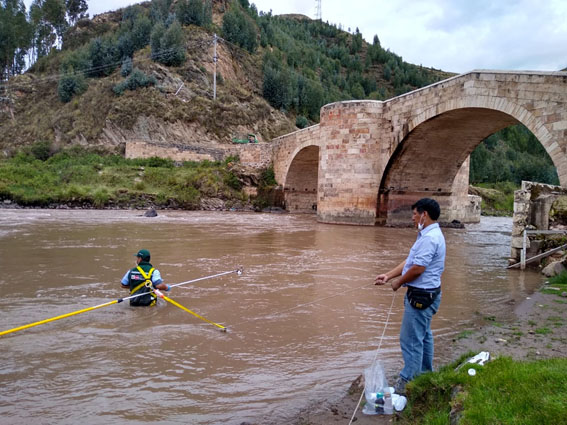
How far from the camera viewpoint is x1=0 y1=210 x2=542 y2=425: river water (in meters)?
3.24

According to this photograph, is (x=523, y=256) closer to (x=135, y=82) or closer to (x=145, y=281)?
(x=145, y=281)

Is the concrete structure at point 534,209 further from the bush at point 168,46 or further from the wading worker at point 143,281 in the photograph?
the bush at point 168,46

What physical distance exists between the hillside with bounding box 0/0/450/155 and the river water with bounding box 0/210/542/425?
2616 cm

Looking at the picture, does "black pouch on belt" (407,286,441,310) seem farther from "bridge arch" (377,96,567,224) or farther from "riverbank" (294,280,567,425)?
"bridge arch" (377,96,567,224)

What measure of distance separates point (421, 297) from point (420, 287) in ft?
0.24

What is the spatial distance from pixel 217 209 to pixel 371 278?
19.5m

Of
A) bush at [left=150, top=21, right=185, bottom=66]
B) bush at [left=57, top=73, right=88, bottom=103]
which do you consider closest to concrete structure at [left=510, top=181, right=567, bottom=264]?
bush at [left=150, top=21, right=185, bottom=66]

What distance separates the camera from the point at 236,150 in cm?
3225

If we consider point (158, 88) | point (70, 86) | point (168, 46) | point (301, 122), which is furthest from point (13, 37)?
point (301, 122)

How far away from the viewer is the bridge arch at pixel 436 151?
543 inches

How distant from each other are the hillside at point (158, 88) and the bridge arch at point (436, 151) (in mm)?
20220

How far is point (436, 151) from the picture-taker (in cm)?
1745

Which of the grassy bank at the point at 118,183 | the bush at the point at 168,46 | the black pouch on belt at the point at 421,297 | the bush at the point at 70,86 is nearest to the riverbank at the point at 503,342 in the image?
the black pouch on belt at the point at 421,297

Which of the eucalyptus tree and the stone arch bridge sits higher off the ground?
the eucalyptus tree
